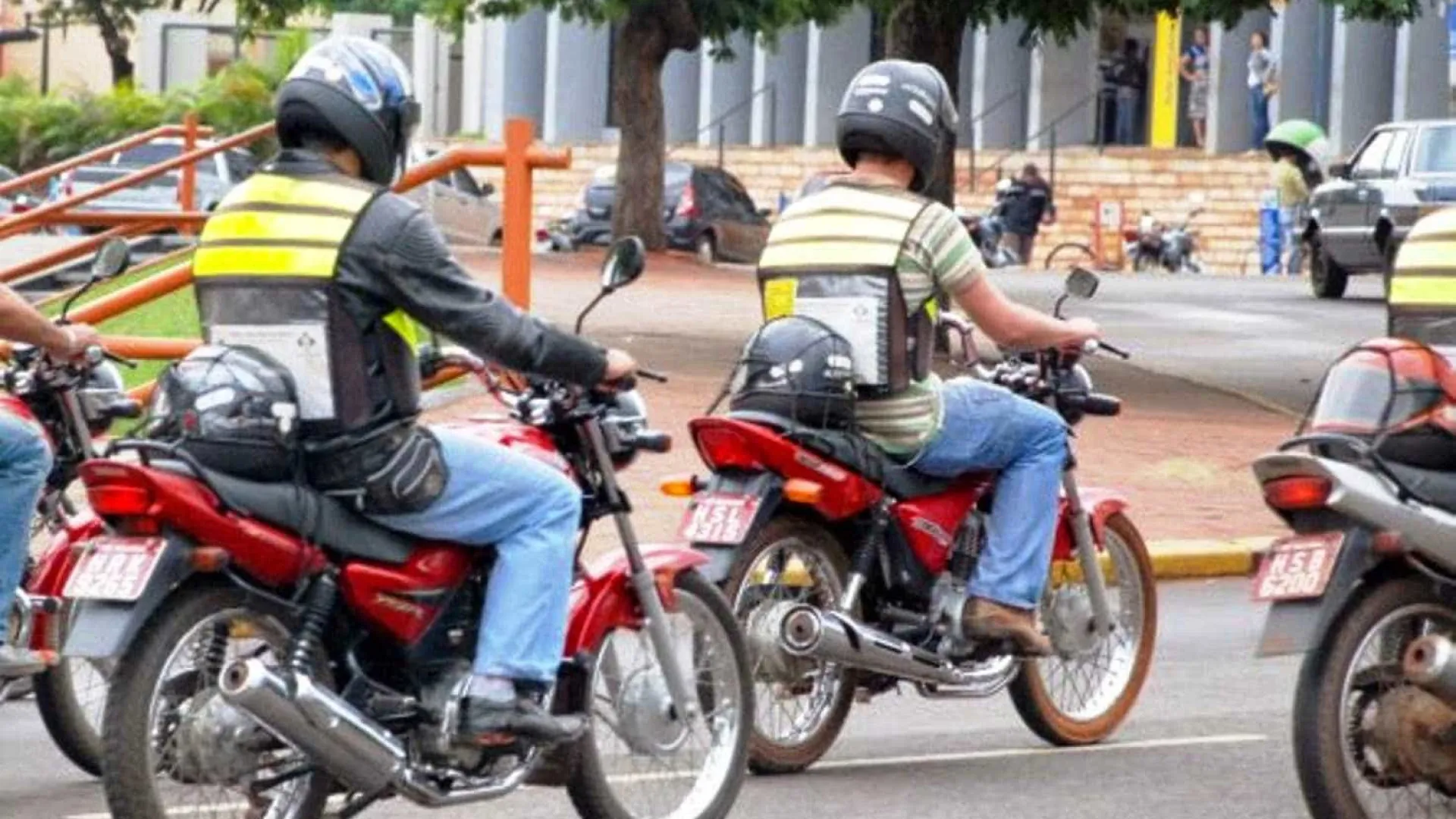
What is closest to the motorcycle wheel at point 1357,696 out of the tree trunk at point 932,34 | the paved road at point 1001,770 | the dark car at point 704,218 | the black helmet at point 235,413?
the paved road at point 1001,770

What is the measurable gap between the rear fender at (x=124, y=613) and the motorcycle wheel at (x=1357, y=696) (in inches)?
89.9

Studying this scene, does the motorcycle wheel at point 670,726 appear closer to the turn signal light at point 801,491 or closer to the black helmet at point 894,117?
the turn signal light at point 801,491

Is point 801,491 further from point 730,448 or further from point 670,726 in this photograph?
point 670,726

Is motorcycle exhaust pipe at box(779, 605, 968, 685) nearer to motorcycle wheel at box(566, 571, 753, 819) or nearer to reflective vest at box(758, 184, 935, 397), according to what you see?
reflective vest at box(758, 184, 935, 397)

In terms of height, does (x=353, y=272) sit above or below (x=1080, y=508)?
above

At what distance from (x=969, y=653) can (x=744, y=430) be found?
3.08 feet

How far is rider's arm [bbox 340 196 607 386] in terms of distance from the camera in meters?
7.33

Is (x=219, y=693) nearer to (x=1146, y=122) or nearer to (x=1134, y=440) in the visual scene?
(x=1134, y=440)

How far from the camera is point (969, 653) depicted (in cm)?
963

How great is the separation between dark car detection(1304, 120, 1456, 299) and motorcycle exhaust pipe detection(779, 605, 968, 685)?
25.5 m

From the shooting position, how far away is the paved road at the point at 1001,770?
8.93 metres

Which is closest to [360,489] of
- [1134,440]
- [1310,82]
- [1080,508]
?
[1080,508]

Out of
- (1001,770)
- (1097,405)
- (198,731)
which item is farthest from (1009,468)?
(198,731)

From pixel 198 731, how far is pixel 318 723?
23 cm
